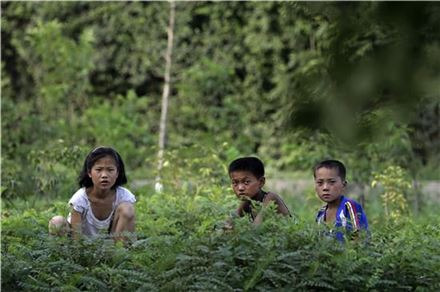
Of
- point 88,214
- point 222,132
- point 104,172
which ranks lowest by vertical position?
point 88,214

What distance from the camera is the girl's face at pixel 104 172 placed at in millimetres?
6434

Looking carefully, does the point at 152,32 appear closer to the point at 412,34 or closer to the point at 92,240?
the point at 92,240

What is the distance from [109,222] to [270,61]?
9.66 meters

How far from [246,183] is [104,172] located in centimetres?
Result: 90

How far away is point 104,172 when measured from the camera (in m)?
6.44

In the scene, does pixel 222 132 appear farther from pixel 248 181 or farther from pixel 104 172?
pixel 248 181

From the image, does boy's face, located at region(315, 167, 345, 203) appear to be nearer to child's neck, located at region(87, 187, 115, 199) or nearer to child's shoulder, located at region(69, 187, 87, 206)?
child's neck, located at region(87, 187, 115, 199)

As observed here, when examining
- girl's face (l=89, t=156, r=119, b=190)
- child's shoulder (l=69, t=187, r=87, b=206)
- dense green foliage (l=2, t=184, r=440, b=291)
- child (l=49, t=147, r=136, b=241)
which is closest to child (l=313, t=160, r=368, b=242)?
dense green foliage (l=2, t=184, r=440, b=291)

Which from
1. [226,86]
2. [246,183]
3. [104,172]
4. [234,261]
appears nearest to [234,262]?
[234,261]

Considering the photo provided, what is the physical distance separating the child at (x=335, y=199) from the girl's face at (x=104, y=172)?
47.7 inches

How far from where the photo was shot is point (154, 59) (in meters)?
16.3

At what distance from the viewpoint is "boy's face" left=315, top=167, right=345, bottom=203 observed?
6.16 metres

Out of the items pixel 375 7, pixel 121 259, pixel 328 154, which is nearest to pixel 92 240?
pixel 121 259

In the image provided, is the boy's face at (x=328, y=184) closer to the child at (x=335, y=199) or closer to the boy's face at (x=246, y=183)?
the child at (x=335, y=199)
